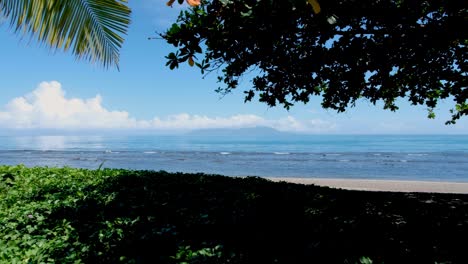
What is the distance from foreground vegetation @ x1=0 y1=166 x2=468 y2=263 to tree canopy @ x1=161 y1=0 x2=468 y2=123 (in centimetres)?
254

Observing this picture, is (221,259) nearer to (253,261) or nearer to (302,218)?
(253,261)

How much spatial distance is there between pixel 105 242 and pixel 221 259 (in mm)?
1565

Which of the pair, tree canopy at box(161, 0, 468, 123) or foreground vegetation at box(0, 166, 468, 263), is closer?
foreground vegetation at box(0, 166, 468, 263)

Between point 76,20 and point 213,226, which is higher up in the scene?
point 76,20

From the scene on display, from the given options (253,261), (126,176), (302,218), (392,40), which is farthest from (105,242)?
(392,40)

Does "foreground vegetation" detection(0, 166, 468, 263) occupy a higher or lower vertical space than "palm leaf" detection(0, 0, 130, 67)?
lower

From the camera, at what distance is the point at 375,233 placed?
467 cm

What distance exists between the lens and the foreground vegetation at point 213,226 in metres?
3.84

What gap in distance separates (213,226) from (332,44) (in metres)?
4.99

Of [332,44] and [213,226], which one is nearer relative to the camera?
[213,226]

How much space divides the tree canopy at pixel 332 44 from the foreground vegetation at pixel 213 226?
2.54 meters

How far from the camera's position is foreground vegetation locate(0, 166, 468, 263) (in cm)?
384

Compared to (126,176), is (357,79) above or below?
above

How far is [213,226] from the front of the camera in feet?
15.5
